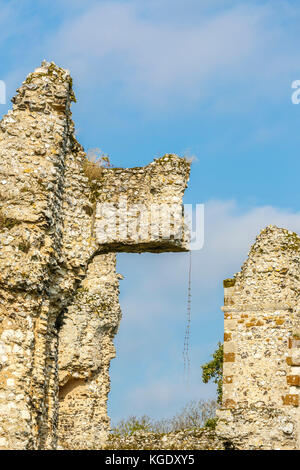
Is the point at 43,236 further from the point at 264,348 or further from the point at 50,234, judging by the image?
the point at 264,348

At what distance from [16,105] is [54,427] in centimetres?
362

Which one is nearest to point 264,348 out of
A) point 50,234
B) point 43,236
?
point 50,234

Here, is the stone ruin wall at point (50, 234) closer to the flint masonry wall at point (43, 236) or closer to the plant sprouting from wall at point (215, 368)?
the flint masonry wall at point (43, 236)

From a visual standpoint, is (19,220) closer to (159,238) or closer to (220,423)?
(159,238)

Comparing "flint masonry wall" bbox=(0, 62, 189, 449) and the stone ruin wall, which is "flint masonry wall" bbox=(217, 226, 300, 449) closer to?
the stone ruin wall

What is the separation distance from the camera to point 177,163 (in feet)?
35.7

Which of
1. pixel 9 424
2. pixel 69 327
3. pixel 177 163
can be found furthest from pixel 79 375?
pixel 9 424

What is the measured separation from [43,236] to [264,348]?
6661mm

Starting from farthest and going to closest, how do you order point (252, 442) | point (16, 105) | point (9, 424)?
point (252, 442), point (16, 105), point (9, 424)

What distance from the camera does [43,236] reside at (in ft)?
31.5

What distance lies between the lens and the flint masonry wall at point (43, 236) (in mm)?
9039

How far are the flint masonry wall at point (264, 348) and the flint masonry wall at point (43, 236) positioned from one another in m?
5.12
